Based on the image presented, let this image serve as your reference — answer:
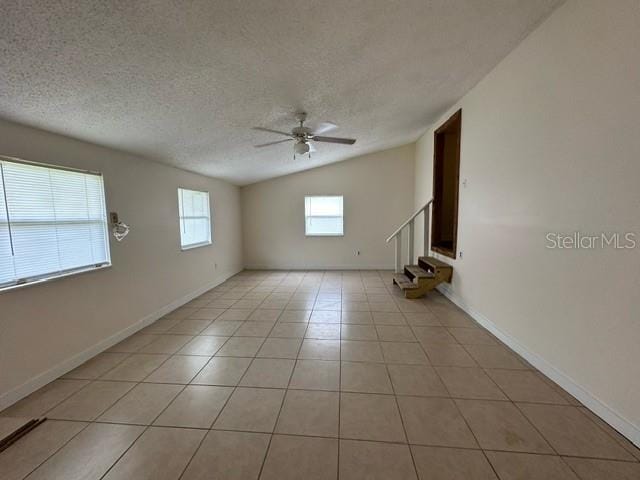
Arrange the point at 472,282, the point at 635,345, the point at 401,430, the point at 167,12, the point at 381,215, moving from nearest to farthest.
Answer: the point at 167,12 < the point at 635,345 < the point at 401,430 < the point at 472,282 < the point at 381,215

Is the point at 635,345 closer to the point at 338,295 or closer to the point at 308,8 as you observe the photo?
the point at 308,8

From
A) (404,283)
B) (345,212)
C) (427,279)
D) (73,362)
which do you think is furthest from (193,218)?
(427,279)

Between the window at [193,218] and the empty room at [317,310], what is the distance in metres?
0.68

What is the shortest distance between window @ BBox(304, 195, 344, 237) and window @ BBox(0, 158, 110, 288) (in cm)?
426

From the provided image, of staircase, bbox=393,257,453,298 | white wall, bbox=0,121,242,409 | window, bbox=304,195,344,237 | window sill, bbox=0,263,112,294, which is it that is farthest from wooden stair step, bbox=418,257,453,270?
window sill, bbox=0,263,112,294

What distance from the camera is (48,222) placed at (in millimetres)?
2285

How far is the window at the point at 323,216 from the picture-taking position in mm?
6480

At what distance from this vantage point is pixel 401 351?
8.75 feet

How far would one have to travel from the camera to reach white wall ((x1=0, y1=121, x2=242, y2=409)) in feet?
6.71

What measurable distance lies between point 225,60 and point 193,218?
11.1ft

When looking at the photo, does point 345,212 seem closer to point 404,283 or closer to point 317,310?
point 404,283

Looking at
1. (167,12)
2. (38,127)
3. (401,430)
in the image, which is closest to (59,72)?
(167,12)

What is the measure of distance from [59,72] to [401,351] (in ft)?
10.9

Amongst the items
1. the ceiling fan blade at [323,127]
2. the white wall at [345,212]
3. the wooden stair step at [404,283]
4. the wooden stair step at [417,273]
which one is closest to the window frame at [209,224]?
the white wall at [345,212]
